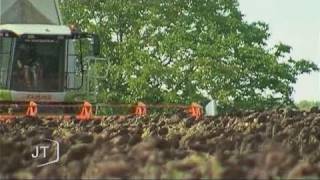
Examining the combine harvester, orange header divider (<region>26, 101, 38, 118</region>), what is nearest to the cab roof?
the combine harvester

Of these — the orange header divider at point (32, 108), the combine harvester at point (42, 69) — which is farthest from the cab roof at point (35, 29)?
the orange header divider at point (32, 108)

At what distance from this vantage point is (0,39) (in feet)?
85.5

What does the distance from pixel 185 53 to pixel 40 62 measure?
72.0 feet

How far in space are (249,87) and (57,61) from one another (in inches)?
916

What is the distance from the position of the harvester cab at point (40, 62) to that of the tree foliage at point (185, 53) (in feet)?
62.7

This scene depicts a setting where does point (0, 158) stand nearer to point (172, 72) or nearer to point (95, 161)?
point (95, 161)

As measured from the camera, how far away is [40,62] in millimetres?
25578

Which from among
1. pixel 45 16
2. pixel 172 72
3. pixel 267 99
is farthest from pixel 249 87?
pixel 45 16

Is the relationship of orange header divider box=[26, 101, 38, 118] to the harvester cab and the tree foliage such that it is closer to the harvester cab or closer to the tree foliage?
the harvester cab

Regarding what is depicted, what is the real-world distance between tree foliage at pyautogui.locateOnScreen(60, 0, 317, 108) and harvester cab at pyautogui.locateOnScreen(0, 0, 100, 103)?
19.1 m

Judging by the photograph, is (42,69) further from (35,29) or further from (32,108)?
(32,108)

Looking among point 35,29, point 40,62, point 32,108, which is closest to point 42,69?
point 40,62

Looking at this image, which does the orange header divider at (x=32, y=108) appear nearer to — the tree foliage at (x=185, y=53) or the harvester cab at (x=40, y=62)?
the harvester cab at (x=40, y=62)

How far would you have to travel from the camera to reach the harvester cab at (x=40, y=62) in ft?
83.7
